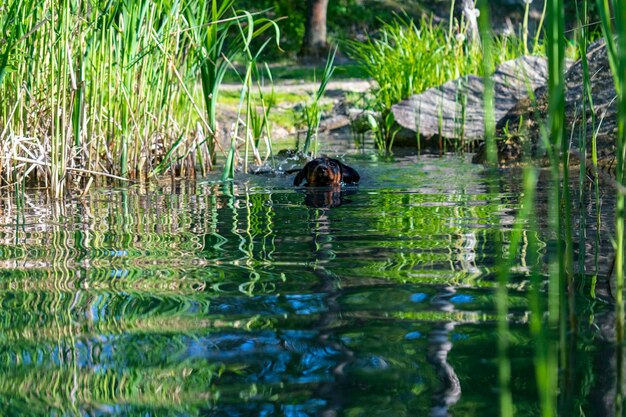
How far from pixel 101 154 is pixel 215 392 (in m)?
4.68

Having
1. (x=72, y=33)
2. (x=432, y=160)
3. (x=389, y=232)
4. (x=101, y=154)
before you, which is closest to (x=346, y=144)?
(x=432, y=160)

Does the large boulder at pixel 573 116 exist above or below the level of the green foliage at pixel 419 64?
below

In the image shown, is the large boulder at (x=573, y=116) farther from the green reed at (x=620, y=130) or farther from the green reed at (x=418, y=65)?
the green reed at (x=620, y=130)

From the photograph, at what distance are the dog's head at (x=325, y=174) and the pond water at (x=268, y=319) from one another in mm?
1630

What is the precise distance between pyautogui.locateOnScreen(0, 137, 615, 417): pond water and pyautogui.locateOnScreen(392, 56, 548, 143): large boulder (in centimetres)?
536

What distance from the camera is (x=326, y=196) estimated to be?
569 centimetres

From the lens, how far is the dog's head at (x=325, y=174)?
6168mm

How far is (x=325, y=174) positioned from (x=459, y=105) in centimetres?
446

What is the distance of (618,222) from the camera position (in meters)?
1.93

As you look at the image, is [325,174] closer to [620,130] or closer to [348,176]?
[348,176]

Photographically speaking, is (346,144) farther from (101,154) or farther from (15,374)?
(15,374)

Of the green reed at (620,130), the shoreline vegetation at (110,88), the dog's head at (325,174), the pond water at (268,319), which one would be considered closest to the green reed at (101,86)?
the shoreline vegetation at (110,88)

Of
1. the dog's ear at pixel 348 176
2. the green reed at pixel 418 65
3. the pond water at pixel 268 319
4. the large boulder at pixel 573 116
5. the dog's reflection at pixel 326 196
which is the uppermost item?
the green reed at pixel 418 65

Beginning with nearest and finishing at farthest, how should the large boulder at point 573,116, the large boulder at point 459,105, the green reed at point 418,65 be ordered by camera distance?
the large boulder at point 573,116 < the large boulder at point 459,105 < the green reed at point 418,65
